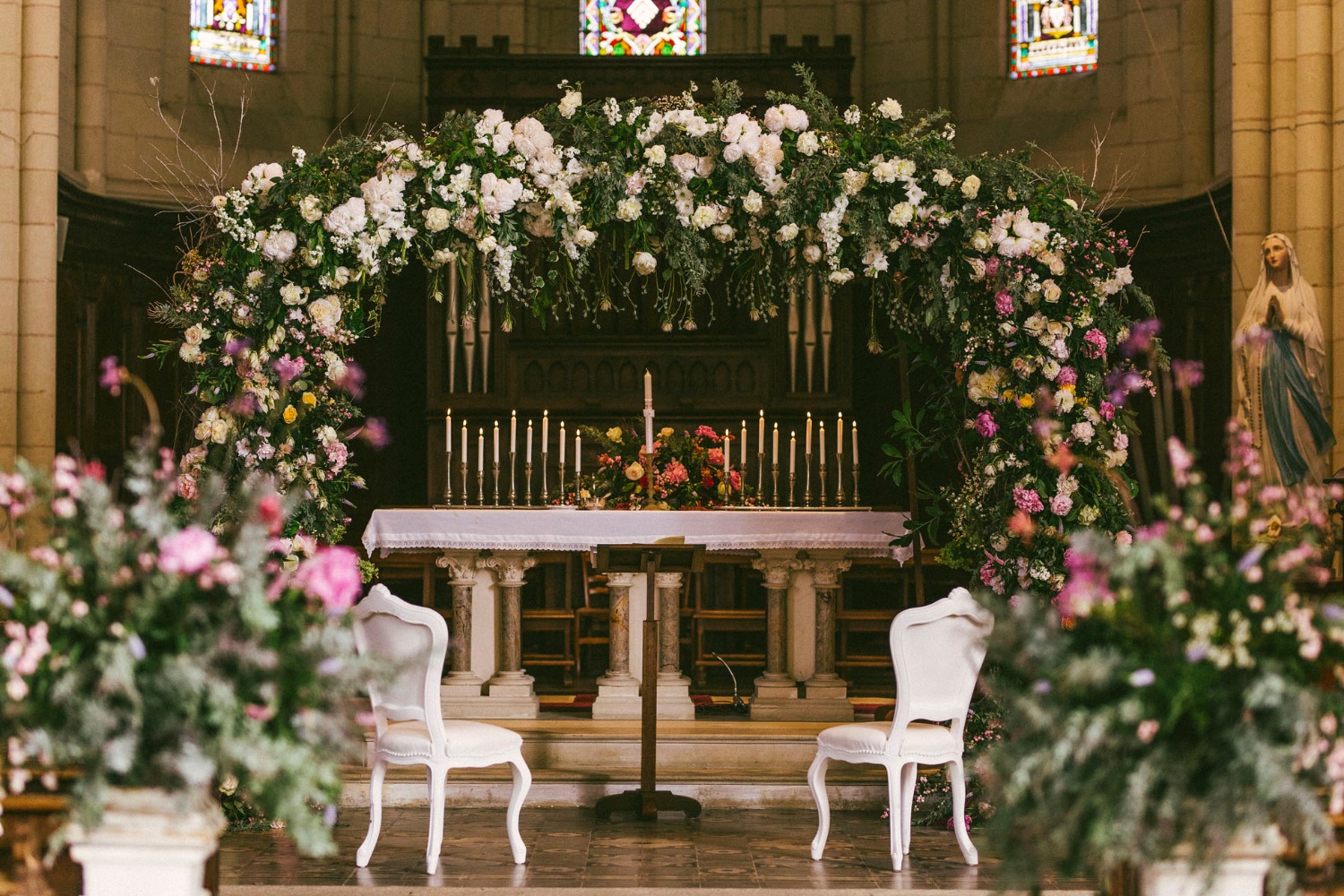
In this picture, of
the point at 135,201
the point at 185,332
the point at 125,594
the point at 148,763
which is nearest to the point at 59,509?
the point at 125,594

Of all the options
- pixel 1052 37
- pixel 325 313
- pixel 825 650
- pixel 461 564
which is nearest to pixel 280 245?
pixel 325 313

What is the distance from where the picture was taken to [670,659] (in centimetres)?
811

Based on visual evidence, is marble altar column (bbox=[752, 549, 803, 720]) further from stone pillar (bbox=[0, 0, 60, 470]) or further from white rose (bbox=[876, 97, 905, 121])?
stone pillar (bbox=[0, 0, 60, 470])

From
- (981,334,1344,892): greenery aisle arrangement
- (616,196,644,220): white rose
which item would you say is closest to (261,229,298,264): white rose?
(616,196,644,220): white rose

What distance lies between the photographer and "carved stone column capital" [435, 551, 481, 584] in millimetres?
8062

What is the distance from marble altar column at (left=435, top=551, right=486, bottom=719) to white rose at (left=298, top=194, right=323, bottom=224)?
2.26 m

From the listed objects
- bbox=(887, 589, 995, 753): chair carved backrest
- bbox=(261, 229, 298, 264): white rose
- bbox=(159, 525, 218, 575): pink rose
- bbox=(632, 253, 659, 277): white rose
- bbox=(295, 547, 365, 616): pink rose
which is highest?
bbox=(261, 229, 298, 264): white rose

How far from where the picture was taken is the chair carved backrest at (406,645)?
18.8ft

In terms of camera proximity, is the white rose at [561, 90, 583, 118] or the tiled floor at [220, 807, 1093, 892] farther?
the white rose at [561, 90, 583, 118]

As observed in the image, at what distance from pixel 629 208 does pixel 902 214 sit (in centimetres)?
115

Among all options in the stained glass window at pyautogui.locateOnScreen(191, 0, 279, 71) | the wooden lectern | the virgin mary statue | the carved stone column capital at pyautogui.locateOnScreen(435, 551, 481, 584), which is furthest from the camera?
the stained glass window at pyautogui.locateOnScreen(191, 0, 279, 71)

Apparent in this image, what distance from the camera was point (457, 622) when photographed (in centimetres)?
817

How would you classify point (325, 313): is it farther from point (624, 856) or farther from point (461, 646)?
point (624, 856)

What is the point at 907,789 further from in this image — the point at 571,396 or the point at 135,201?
the point at 135,201
